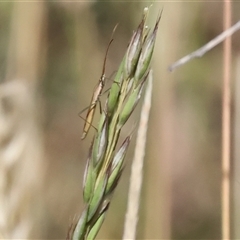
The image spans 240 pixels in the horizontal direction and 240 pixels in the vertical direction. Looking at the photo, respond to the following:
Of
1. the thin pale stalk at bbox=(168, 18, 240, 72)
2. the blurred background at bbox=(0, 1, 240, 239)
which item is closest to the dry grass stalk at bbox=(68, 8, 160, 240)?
the thin pale stalk at bbox=(168, 18, 240, 72)

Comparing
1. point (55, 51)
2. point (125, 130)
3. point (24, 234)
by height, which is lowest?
point (24, 234)

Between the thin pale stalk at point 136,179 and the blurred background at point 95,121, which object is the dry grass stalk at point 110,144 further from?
the blurred background at point 95,121

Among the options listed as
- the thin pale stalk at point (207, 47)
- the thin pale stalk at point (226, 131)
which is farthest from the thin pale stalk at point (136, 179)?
the thin pale stalk at point (226, 131)

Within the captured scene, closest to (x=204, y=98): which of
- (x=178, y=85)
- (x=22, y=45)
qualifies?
(x=178, y=85)

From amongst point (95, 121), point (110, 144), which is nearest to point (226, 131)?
point (95, 121)

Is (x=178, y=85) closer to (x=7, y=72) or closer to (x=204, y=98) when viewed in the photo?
(x=204, y=98)

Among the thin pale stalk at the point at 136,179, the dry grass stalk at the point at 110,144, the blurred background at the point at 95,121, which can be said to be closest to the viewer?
the dry grass stalk at the point at 110,144
